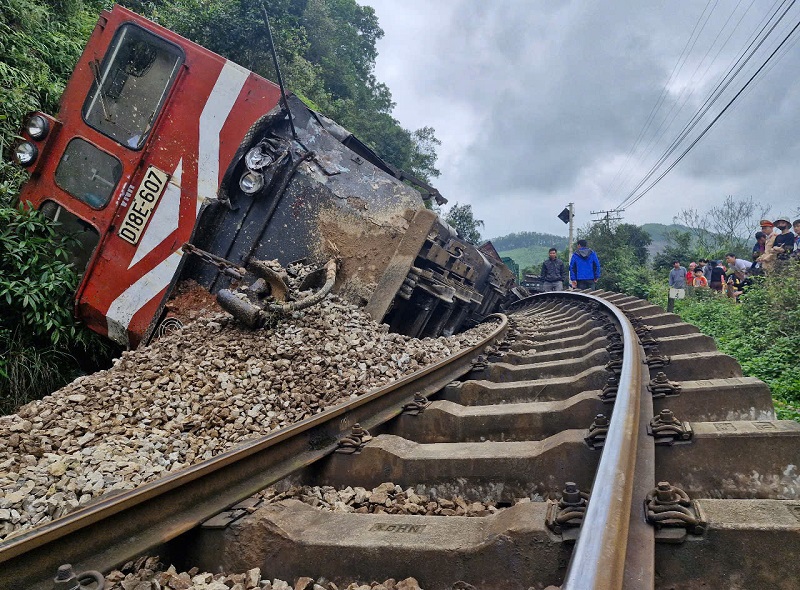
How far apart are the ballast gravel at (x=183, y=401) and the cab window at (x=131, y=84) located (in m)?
1.94

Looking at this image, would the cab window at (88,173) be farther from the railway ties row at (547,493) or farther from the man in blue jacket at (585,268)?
the man in blue jacket at (585,268)

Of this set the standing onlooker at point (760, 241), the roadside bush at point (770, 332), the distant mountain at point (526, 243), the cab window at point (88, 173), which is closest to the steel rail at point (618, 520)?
the roadside bush at point (770, 332)

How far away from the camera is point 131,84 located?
189 inches

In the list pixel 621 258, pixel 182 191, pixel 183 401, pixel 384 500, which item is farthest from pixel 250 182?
pixel 621 258

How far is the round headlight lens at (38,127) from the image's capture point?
4.61 meters

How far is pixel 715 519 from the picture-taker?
1.34 m

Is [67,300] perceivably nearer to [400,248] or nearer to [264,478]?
[400,248]

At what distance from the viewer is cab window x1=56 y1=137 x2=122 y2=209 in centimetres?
462

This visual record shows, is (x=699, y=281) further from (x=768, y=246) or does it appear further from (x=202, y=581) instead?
(x=202, y=581)

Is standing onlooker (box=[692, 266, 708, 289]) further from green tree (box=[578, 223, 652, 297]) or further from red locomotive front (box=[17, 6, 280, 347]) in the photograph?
red locomotive front (box=[17, 6, 280, 347])

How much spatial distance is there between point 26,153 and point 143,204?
3.65ft

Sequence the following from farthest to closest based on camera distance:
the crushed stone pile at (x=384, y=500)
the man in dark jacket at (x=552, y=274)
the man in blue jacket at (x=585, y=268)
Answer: the man in dark jacket at (x=552, y=274)
the man in blue jacket at (x=585, y=268)
the crushed stone pile at (x=384, y=500)

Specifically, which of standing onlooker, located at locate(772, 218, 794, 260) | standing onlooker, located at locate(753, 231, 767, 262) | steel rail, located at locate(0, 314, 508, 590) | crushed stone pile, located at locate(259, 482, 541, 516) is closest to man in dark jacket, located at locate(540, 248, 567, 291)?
standing onlooker, located at locate(753, 231, 767, 262)

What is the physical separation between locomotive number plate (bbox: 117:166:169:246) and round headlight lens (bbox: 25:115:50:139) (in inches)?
37.2
